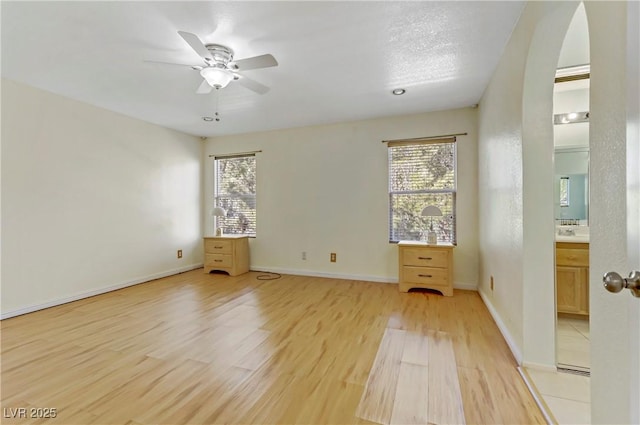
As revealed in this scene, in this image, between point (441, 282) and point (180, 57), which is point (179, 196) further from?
point (441, 282)

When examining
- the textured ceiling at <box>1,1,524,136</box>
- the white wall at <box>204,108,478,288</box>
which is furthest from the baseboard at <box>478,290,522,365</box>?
the textured ceiling at <box>1,1,524,136</box>

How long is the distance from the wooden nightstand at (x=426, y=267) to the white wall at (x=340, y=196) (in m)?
0.40

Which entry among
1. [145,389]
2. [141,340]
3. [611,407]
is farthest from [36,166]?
[611,407]

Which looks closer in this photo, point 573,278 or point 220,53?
point 220,53

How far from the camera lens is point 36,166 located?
114 inches

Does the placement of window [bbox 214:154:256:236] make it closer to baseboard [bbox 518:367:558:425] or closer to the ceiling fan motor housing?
the ceiling fan motor housing

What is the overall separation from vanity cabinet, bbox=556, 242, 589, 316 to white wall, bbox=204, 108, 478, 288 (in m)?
1.03

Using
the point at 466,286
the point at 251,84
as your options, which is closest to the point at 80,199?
the point at 251,84

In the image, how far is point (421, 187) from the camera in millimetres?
3746

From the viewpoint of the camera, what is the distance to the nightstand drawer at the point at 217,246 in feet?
14.2

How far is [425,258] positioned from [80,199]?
4195 mm

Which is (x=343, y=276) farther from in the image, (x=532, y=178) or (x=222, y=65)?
(x=222, y=65)

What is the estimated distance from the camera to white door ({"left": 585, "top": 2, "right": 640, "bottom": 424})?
0.67m

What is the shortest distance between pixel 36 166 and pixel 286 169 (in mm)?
2891
